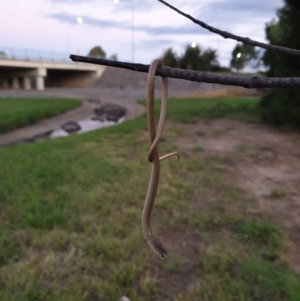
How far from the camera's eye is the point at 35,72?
3178 cm

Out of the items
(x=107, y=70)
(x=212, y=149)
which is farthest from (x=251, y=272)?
(x=107, y=70)

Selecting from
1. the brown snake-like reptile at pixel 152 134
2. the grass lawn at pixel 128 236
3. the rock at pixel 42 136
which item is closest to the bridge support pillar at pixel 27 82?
the rock at pixel 42 136

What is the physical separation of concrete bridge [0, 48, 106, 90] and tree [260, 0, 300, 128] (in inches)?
877

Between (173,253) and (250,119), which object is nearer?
(173,253)

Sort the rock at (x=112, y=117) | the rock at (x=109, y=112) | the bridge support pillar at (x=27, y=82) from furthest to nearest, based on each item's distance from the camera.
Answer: the bridge support pillar at (x=27, y=82), the rock at (x=109, y=112), the rock at (x=112, y=117)

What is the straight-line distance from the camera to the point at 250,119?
10.8 meters

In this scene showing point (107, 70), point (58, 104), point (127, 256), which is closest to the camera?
point (127, 256)

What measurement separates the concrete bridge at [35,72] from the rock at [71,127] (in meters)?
16.1

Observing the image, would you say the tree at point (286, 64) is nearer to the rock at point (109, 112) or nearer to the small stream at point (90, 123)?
the small stream at point (90, 123)

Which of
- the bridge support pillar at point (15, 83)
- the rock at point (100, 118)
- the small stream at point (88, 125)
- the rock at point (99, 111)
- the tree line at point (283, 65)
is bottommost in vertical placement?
the bridge support pillar at point (15, 83)

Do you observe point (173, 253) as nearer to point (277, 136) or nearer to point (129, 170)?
point (129, 170)

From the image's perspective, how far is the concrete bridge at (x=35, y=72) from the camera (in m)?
29.8

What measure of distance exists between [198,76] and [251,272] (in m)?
2.82

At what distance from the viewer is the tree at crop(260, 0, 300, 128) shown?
8.20 meters
